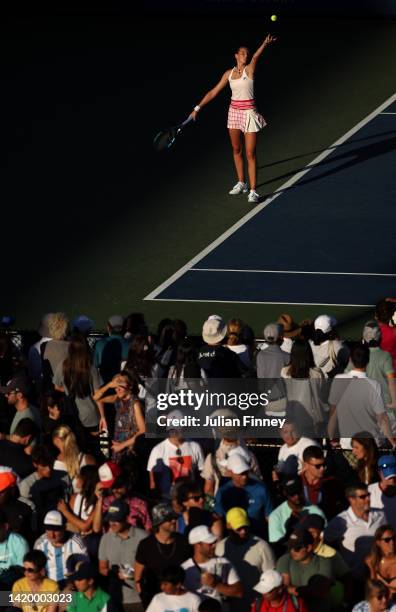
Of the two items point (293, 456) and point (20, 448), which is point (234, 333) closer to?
point (293, 456)

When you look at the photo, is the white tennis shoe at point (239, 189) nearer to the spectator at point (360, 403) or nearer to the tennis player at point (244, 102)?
the tennis player at point (244, 102)

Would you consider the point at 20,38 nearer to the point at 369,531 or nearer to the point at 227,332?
the point at 227,332

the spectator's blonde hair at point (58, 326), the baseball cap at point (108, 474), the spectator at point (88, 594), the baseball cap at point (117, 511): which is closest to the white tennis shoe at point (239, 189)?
the spectator's blonde hair at point (58, 326)

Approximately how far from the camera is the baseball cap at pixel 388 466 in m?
13.2

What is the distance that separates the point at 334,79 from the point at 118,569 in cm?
2221

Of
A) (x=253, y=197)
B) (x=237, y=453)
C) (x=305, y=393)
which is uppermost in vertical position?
(x=253, y=197)

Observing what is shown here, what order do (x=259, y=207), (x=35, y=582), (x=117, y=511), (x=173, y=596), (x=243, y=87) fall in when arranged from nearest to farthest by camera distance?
(x=173, y=596) < (x=35, y=582) < (x=117, y=511) < (x=243, y=87) < (x=259, y=207)

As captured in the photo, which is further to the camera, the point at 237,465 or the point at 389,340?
the point at 389,340

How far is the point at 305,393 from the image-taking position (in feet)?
49.8

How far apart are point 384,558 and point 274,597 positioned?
107cm

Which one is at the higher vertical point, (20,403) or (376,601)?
(20,403)

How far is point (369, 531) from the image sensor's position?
42.0 feet

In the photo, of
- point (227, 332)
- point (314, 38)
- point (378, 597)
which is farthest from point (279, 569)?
point (314, 38)

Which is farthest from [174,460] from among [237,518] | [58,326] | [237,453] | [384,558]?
[58,326]
